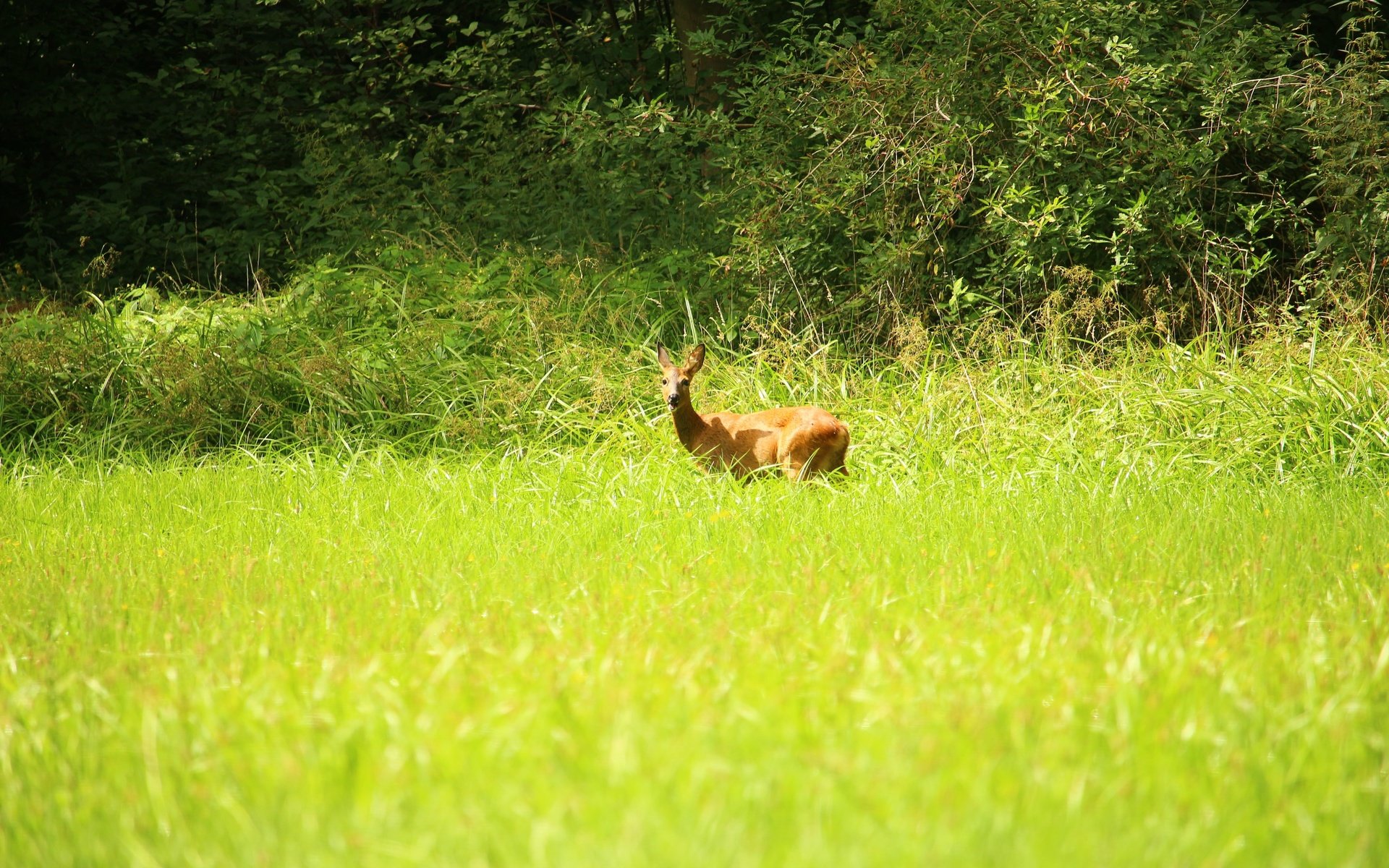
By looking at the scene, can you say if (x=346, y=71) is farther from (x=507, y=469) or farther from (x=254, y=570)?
(x=254, y=570)

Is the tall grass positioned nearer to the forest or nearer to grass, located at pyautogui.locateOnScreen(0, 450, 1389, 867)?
the forest

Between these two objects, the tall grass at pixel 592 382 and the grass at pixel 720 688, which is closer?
the grass at pixel 720 688

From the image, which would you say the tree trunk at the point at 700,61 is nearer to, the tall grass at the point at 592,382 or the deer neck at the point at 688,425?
the tall grass at the point at 592,382

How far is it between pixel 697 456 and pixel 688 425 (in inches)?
5.9

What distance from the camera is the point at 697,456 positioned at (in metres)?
5.66

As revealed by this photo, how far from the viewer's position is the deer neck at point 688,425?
18.3 ft

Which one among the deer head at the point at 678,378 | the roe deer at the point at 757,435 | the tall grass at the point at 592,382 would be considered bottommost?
the tall grass at the point at 592,382

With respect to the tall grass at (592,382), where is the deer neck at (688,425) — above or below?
above

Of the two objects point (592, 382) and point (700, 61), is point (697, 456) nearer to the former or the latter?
point (592, 382)

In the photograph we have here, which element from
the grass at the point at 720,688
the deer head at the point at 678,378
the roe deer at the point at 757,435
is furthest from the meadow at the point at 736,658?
the deer head at the point at 678,378

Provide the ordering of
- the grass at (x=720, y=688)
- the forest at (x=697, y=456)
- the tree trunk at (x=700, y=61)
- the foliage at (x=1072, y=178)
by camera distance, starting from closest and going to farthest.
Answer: the grass at (x=720, y=688)
the forest at (x=697, y=456)
the foliage at (x=1072, y=178)
the tree trunk at (x=700, y=61)

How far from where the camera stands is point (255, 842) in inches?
79.9

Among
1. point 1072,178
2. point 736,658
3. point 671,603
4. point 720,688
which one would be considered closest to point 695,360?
point 671,603

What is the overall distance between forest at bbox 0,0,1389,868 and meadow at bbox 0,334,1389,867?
0.02m
